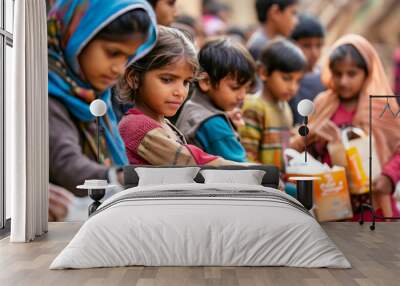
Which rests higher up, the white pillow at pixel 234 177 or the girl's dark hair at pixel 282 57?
the girl's dark hair at pixel 282 57

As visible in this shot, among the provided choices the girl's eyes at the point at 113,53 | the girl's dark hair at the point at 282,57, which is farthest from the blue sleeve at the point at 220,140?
the girl's eyes at the point at 113,53

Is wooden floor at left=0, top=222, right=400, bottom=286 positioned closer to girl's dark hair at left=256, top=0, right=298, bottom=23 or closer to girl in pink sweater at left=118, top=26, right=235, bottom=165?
girl in pink sweater at left=118, top=26, right=235, bottom=165

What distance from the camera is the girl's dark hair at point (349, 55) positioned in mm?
7309

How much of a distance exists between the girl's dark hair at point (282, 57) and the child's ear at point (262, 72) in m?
0.03

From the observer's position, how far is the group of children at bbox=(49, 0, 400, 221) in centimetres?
705

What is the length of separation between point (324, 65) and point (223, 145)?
5.05 feet

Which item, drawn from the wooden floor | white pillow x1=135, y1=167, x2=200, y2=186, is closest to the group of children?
white pillow x1=135, y1=167, x2=200, y2=186

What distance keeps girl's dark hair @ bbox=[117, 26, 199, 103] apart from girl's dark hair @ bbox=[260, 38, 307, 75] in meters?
0.84

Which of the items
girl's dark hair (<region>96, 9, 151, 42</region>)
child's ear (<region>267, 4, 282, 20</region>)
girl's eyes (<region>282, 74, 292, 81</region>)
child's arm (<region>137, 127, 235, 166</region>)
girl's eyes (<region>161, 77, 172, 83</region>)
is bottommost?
child's arm (<region>137, 127, 235, 166</region>)

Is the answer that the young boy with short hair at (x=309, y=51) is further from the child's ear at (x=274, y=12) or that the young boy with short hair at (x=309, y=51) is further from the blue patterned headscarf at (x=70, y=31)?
the blue patterned headscarf at (x=70, y=31)

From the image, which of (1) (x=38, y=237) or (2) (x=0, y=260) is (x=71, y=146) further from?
(2) (x=0, y=260)

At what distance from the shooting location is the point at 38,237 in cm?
623

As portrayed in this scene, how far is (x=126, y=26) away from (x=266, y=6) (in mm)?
1676

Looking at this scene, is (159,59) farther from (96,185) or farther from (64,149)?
(96,185)
